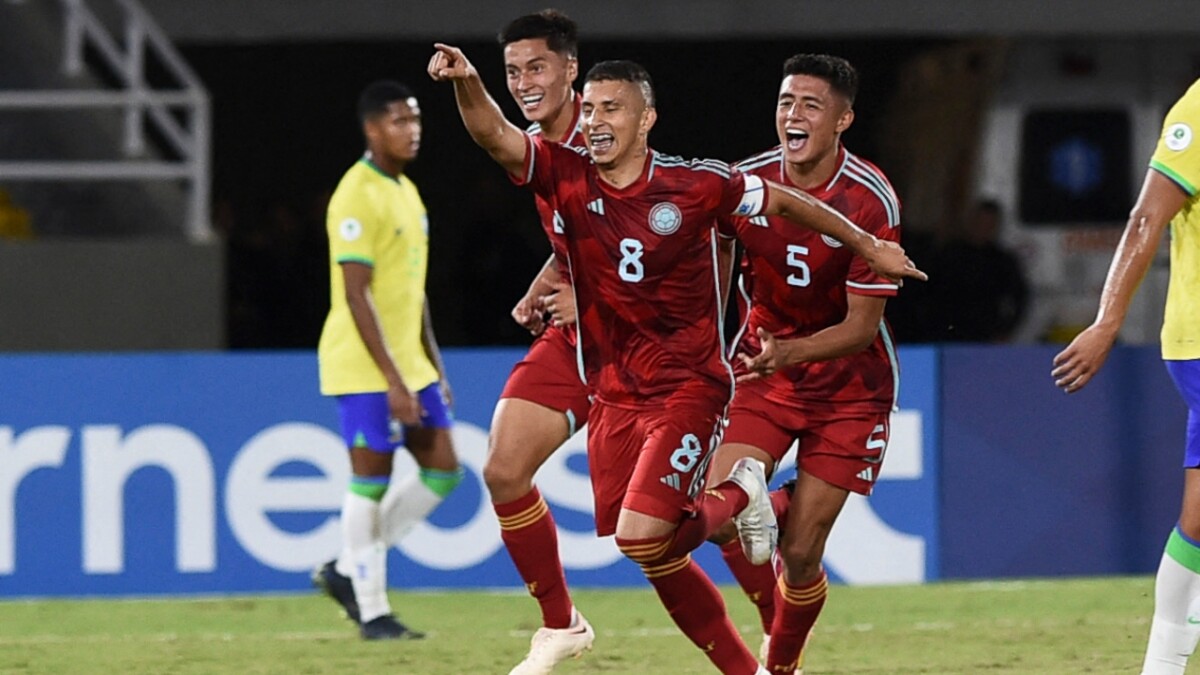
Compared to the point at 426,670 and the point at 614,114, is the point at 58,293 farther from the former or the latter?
the point at 614,114

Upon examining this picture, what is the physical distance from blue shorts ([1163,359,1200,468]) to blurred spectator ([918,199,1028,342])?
27.2ft

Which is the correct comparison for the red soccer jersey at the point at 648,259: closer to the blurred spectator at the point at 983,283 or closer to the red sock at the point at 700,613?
the red sock at the point at 700,613

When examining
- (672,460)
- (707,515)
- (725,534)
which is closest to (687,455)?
(672,460)

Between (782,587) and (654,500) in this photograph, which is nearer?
(654,500)

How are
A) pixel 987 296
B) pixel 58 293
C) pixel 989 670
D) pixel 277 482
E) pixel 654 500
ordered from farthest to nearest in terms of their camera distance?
1. pixel 987 296
2. pixel 58 293
3. pixel 277 482
4. pixel 989 670
5. pixel 654 500

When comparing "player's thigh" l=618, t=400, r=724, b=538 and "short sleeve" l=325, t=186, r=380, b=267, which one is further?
"short sleeve" l=325, t=186, r=380, b=267

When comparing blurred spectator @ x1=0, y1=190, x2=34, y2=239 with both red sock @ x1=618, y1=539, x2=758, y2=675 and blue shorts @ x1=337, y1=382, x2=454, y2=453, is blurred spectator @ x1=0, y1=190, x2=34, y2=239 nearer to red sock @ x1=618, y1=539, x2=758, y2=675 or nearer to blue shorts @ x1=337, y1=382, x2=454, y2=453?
blue shorts @ x1=337, y1=382, x2=454, y2=453

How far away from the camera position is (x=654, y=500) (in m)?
6.97

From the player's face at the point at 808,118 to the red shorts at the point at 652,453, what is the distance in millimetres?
850

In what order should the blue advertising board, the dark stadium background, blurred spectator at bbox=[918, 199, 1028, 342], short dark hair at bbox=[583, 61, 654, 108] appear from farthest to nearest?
the dark stadium background → blurred spectator at bbox=[918, 199, 1028, 342] → the blue advertising board → short dark hair at bbox=[583, 61, 654, 108]

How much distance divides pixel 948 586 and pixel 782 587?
386 centimetres

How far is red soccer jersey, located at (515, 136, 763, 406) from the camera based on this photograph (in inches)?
276

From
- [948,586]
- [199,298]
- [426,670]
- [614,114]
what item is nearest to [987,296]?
[948,586]

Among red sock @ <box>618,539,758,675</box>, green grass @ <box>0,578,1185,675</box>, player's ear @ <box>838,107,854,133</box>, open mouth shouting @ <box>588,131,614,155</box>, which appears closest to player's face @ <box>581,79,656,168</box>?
open mouth shouting @ <box>588,131,614,155</box>
